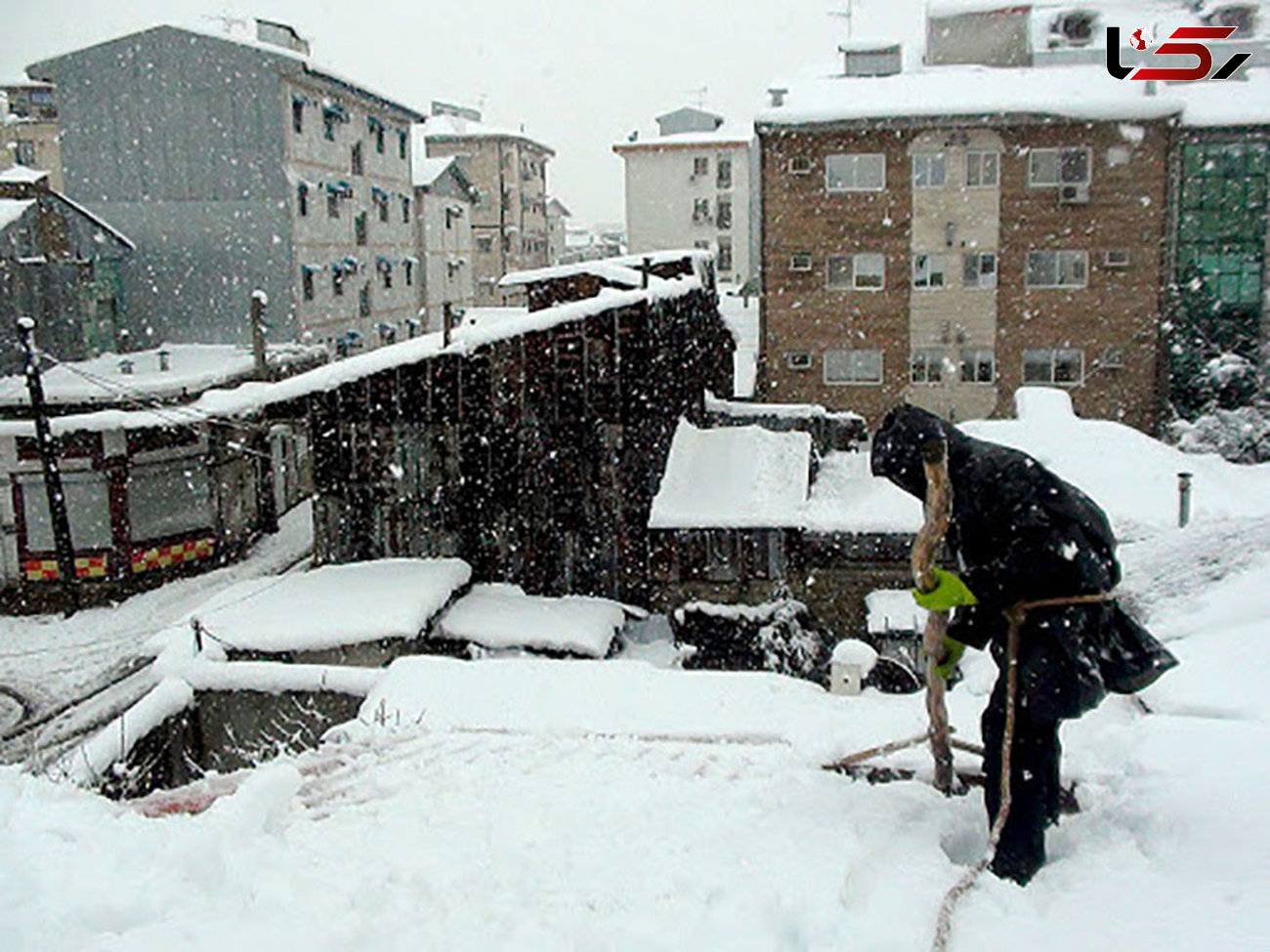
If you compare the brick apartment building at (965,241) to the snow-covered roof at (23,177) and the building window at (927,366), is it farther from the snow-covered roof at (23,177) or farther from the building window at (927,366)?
the snow-covered roof at (23,177)

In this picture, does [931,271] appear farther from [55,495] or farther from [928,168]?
[55,495]

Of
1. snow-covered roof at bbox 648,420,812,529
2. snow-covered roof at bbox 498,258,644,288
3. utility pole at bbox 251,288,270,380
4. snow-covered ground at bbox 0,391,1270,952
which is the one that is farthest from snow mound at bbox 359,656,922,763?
utility pole at bbox 251,288,270,380

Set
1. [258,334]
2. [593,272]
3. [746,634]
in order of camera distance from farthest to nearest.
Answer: [258,334], [593,272], [746,634]

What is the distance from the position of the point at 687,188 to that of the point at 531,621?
148ft

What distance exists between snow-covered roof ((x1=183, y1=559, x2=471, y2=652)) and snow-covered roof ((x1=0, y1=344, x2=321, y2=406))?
9858mm

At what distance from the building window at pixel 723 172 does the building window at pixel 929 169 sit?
28.0m

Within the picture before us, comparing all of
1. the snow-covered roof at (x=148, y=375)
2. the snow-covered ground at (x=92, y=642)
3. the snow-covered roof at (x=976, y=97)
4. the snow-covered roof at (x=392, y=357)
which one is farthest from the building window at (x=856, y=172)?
the snow-covered ground at (x=92, y=642)

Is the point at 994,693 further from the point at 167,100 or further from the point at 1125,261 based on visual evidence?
the point at 167,100

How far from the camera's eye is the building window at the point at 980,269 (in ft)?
98.1

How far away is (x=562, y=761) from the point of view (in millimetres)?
5738

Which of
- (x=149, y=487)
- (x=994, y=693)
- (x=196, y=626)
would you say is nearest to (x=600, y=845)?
(x=994, y=693)

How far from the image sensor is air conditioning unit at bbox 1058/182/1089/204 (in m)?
28.9

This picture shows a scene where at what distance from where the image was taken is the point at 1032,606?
436cm

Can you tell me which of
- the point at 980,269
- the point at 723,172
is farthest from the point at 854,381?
the point at 723,172
